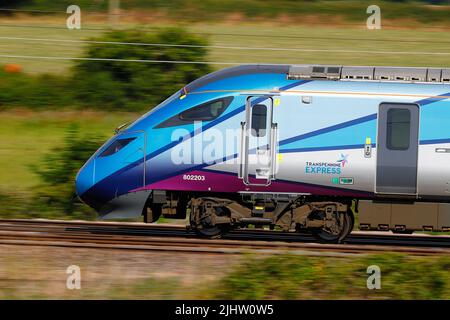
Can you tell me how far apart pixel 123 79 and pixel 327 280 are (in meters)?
20.3

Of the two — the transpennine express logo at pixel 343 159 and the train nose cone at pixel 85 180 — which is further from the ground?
the transpennine express logo at pixel 343 159

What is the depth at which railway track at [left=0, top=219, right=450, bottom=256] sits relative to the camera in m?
16.5

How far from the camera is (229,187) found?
54.8 ft

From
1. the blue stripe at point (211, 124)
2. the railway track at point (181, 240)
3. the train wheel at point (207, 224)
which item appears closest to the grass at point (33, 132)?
the railway track at point (181, 240)

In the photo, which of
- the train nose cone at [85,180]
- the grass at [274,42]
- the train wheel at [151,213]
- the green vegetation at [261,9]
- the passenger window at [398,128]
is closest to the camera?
the passenger window at [398,128]

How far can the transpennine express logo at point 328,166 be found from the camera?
53.9ft

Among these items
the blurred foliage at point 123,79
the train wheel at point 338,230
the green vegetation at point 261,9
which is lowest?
the train wheel at point 338,230

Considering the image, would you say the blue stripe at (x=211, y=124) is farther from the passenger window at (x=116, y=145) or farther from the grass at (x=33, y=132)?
the grass at (x=33, y=132)

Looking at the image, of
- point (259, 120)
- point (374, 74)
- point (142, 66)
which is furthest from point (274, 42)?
point (259, 120)

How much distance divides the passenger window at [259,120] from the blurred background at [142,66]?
8.04 ft

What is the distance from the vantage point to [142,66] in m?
31.6

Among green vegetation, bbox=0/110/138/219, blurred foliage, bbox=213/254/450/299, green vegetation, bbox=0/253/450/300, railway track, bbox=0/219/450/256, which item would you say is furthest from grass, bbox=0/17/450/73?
blurred foliage, bbox=213/254/450/299
